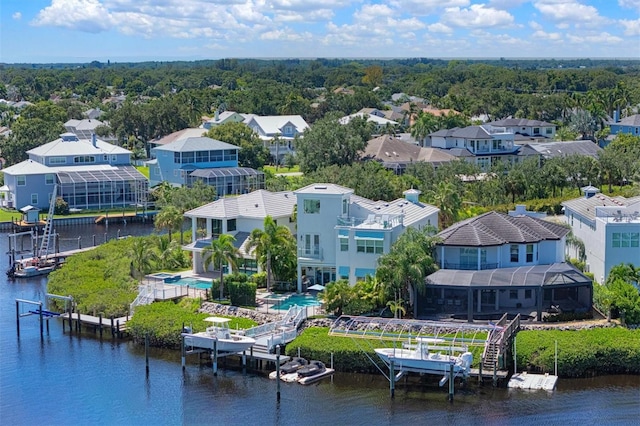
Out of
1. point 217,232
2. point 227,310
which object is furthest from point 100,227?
point 227,310

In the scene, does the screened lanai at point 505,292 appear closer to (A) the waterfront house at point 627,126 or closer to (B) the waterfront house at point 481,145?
(B) the waterfront house at point 481,145

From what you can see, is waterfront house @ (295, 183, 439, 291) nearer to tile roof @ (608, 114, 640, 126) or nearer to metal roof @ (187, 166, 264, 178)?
metal roof @ (187, 166, 264, 178)

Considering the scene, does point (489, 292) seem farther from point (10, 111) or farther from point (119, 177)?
point (10, 111)

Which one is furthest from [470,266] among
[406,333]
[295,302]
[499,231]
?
[295,302]

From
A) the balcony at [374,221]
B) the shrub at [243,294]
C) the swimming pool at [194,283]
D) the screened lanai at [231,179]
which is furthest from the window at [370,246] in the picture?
the screened lanai at [231,179]

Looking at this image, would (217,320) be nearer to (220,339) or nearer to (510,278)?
(220,339)

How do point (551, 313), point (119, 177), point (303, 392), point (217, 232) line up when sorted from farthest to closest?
1. point (119, 177)
2. point (217, 232)
3. point (551, 313)
4. point (303, 392)
